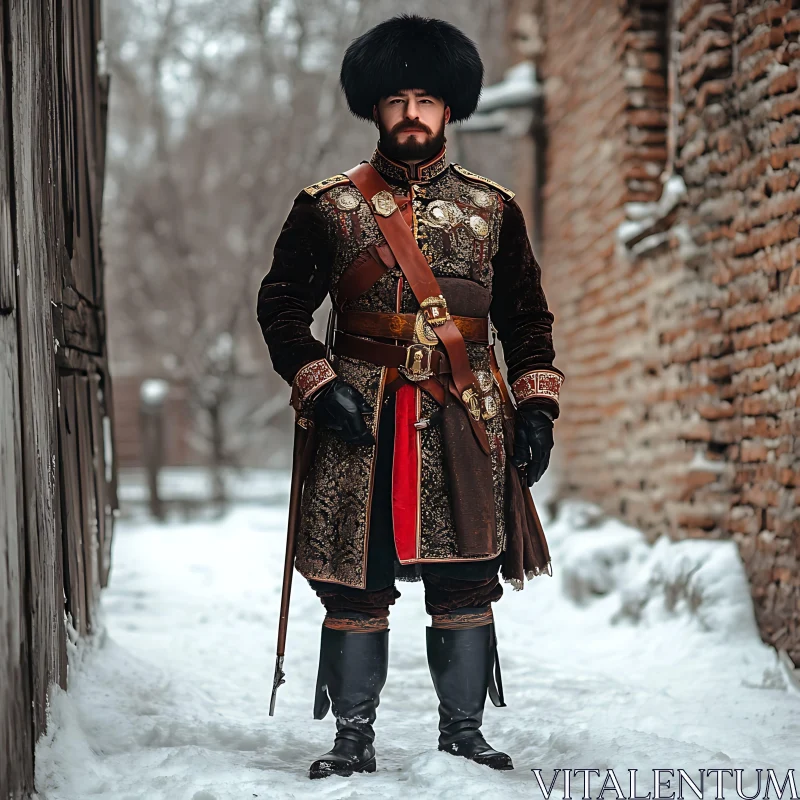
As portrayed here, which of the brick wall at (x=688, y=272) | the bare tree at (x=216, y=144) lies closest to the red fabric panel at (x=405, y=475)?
the brick wall at (x=688, y=272)

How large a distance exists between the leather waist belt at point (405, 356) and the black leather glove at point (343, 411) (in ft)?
0.37

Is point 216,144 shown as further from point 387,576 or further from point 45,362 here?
point 387,576

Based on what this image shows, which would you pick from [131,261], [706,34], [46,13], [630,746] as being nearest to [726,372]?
[706,34]

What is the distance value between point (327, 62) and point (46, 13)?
1264 cm

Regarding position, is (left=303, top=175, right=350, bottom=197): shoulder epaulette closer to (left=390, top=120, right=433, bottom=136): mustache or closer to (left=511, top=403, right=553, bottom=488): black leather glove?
(left=390, top=120, right=433, bottom=136): mustache

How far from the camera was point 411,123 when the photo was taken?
2.89 meters

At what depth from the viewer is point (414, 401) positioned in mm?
2865

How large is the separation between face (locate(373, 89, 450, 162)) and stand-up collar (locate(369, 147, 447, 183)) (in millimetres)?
25

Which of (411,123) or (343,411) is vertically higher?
(411,123)

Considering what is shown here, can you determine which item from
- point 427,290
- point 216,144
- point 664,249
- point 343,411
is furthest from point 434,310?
point 216,144

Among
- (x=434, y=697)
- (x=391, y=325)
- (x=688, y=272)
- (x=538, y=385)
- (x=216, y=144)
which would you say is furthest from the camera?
(x=216, y=144)

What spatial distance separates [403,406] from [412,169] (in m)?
0.64

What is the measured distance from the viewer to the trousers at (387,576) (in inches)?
112

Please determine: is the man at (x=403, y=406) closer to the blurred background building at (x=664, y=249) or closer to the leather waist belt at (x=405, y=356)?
the leather waist belt at (x=405, y=356)
